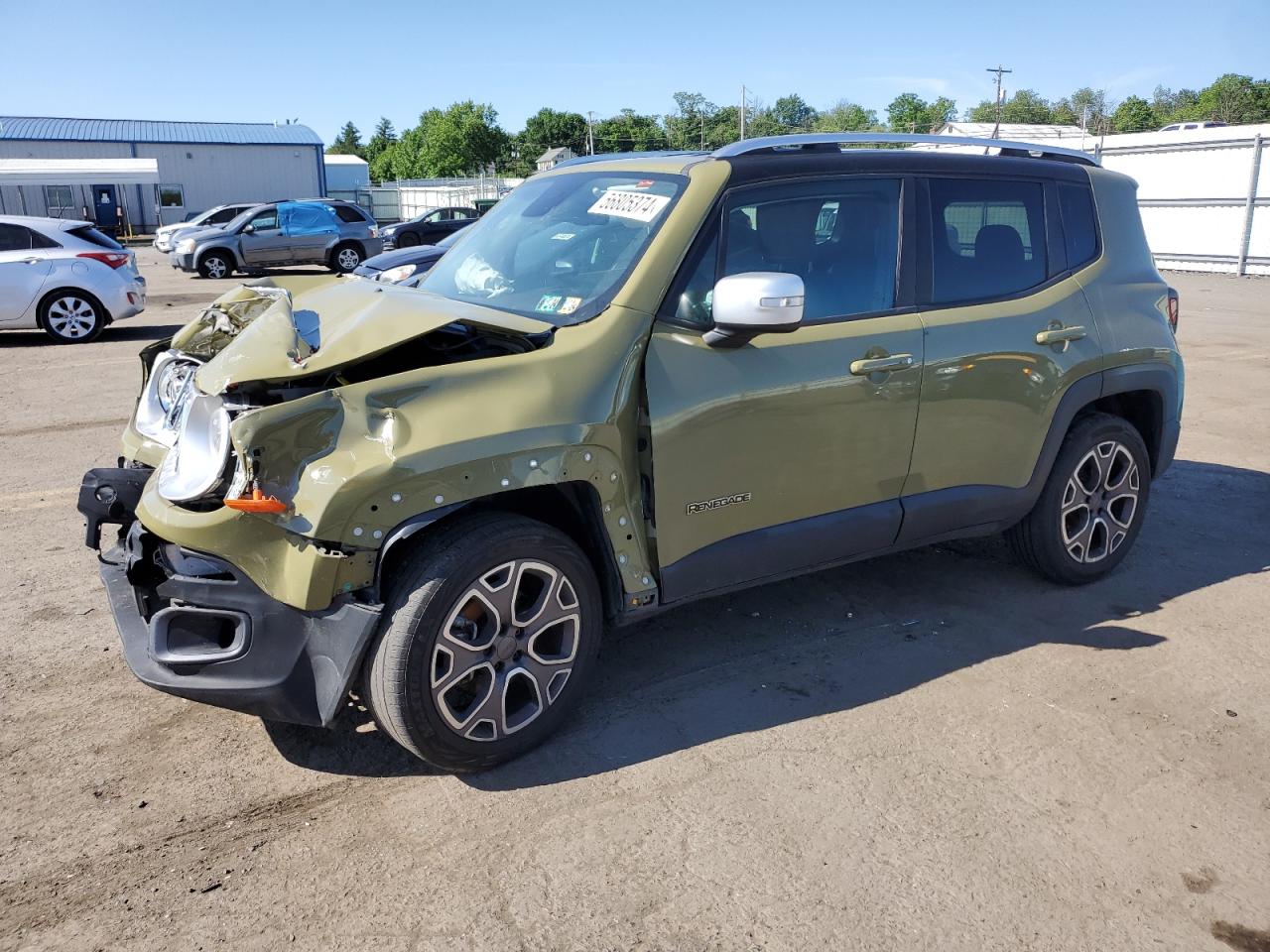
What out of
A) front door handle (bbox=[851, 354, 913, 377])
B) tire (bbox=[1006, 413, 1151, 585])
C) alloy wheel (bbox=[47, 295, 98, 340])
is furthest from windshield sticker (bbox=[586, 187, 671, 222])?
alloy wheel (bbox=[47, 295, 98, 340])

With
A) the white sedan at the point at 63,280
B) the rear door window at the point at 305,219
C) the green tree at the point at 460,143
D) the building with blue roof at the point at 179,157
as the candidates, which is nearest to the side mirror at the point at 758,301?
the white sedan at the point at 63,280

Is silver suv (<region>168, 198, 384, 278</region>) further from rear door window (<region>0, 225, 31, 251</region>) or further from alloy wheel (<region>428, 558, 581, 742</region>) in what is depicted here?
alloy wheel (<region>428, 558, 581, 742</region>)

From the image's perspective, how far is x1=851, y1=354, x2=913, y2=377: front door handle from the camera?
12.0 ft

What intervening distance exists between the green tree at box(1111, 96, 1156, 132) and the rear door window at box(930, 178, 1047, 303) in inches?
3035

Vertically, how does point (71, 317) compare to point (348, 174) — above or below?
below

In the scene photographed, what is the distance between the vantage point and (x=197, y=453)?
9.70ft

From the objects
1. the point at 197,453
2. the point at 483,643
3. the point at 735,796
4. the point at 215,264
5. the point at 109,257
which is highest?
the point at 109,257

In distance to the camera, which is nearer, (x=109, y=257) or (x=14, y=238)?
(x=14, y=238)

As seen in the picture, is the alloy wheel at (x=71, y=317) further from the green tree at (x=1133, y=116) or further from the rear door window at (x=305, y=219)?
the green tree at (x=1133, y=116)

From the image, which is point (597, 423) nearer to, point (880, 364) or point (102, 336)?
point (880, 364)

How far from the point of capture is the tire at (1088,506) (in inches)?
177

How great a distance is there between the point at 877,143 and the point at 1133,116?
86881 mm

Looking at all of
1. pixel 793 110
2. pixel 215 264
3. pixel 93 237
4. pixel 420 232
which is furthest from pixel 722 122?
pixel 93 237

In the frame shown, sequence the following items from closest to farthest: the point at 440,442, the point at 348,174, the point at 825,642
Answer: the point at 440,442, the point at 825,642, the point at 348,174
